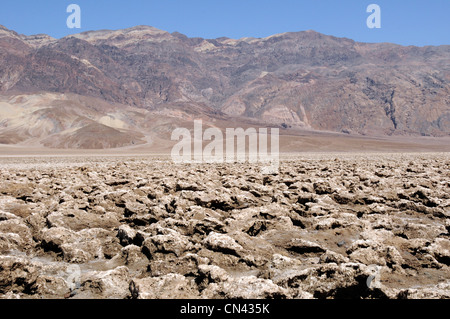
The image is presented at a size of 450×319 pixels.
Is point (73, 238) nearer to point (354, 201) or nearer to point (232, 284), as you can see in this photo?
point (232, 284)

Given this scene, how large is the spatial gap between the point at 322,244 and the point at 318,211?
1.29m

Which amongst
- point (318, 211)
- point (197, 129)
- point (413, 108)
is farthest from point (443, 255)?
point (413, 108)

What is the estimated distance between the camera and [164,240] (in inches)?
147

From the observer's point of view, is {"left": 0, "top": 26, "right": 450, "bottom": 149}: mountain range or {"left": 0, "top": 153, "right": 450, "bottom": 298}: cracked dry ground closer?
{"left": 0, "top": 153, "right": 450, "bottom": 298}: cracked dry ground

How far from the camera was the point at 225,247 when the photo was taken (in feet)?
11.9

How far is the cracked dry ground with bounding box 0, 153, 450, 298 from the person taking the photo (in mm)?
2869

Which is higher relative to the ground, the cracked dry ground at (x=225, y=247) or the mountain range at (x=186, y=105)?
the mountain range at (x=186, y=105)

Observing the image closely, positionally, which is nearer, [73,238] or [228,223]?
[73,238]

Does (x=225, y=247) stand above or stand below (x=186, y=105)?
below

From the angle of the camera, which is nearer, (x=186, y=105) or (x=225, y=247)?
(x=225, y=247)

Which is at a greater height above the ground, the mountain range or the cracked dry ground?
the mountain range

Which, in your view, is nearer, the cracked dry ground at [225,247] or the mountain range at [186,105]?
the cracked dry ground at [225,247]

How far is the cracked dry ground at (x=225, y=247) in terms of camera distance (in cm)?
287
